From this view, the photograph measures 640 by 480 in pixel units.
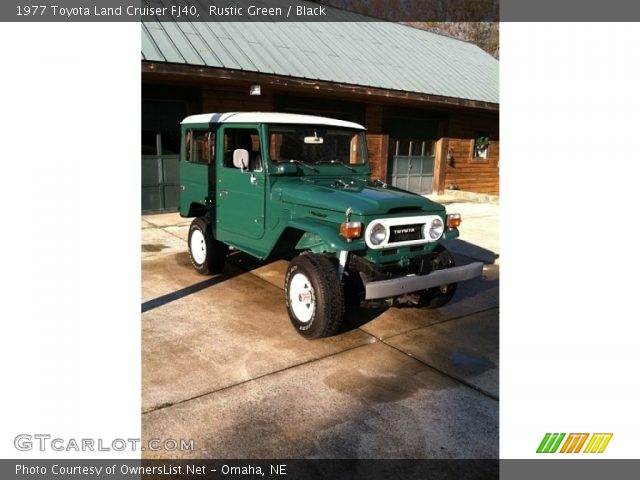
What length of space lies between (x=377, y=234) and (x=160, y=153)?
795 centimetres

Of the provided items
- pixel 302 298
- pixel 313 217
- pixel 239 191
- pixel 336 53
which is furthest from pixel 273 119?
pixel 336 53

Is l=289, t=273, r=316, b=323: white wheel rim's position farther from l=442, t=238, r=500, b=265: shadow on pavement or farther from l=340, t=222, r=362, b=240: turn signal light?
l=442, t=238, r=500, b=265: shadow on pavement

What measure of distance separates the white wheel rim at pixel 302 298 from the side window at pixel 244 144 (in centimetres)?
147

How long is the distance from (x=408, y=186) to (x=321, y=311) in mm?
11865

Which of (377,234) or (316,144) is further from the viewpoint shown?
(316,144)

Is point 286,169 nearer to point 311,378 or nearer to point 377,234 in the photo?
point 377,234

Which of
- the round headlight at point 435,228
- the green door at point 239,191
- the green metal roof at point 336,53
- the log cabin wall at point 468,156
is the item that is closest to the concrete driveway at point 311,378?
the green door at point 239,191

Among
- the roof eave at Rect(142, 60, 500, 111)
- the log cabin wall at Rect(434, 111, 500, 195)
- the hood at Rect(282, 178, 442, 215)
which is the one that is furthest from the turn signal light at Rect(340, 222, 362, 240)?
the log cabin wall at Rect(434, 111, 500, 195)

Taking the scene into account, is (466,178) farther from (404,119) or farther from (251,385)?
(251,385)

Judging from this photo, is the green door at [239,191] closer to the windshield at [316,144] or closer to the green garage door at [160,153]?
the windshield at [316,144]

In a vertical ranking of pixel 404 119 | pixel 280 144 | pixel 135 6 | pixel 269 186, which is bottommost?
pixel 269 186

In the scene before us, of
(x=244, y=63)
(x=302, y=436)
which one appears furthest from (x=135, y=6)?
(x=244, y=63)

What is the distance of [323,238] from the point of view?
4312mm

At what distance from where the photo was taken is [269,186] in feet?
17.0
